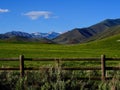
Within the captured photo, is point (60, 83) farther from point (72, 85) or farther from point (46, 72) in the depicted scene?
point (46, 72)

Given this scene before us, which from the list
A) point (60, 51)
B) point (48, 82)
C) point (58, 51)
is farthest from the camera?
point (60, 51)

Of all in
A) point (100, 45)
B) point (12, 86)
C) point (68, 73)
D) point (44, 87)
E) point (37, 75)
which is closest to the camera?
point (44, 87)

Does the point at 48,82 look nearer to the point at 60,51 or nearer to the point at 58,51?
the point at 58,51

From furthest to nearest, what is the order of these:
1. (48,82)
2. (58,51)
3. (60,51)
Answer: (60,51), (58,51), (48,82)

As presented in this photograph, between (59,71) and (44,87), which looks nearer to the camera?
(44,87)

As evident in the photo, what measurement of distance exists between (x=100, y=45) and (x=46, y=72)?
75.0 m

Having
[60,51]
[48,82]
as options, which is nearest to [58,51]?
[60,51]

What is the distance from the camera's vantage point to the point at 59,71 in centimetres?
1827

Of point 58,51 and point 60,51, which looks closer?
point 58,51

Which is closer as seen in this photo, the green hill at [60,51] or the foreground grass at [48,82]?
the foreground grass at [48,82]

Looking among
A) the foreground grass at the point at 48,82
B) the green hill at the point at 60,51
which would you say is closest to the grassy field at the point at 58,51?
the green hill at the point at 60,51

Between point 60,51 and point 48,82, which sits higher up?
point 60,51

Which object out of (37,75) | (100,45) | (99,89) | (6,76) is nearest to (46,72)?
(37,75)

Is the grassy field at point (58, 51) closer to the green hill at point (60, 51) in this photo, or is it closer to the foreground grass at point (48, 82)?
the green hill at point (60, 51)
